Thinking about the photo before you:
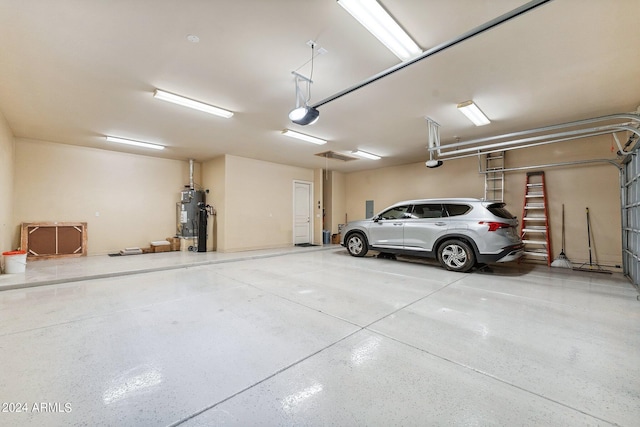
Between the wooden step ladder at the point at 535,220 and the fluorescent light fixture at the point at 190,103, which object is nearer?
the fluorescent light fixture at the point at 190,103

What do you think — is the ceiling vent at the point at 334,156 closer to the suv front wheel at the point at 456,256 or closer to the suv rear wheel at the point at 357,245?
the suv rear wheel at the point at 357,245

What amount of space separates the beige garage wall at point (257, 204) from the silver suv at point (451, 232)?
3.36m

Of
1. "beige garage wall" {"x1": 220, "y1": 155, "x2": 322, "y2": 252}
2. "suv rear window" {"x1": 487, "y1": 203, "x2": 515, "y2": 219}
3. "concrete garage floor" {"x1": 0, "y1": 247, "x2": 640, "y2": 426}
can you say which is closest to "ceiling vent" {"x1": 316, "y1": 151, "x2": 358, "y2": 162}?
"beige garage wall" {"x1": 220, "y1": 155, "x2": 322, "y2": 252}

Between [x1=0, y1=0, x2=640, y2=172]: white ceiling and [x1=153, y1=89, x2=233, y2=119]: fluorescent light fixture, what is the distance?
0.38 ft

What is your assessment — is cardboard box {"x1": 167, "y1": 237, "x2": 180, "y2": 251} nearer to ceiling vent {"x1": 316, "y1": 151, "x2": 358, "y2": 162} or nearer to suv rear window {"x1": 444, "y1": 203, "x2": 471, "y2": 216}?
ceiling vent {"x1": 316, "y1": 151, "x2": 358, "y2": 162}

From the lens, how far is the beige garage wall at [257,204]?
743 cm

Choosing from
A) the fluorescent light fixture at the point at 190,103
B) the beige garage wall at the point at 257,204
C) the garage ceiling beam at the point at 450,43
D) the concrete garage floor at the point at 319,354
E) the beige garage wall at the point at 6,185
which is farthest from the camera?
the beige garage wall at the point at 257,204

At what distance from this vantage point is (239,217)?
25.0 feet

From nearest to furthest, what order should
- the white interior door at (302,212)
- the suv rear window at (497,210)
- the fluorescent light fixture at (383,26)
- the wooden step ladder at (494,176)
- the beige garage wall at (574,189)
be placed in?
the fluorescent light fixture at (383,26)
the suv rear window at (497,210)
the beige garage wall at (574,189)
the wooden step ladder at (494,176)
the white interior door at (302,212)

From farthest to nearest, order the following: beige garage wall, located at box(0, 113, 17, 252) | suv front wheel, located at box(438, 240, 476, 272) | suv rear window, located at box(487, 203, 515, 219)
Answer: suv front wheel, located at box(438, 240, 476, 272)
suv rear window, located at box(487, 203, 515, 219)
beige garage wall, located at box(0, 113, 17, 252)

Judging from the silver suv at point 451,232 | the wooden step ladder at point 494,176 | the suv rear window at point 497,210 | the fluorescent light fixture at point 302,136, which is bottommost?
the silver suv at point 451,232

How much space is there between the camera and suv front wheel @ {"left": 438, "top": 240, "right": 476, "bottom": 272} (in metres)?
5.00

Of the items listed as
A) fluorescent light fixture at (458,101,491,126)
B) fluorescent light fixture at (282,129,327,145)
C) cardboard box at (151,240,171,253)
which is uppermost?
fluorescent light fixture at (282,129,327,145)

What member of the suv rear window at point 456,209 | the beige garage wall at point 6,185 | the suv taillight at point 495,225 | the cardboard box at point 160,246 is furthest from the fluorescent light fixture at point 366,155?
the beige garage wall at point 6,185
